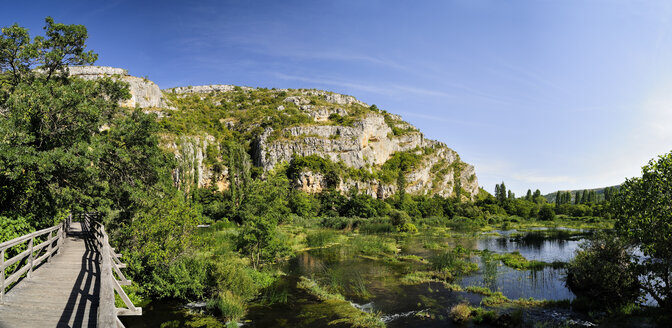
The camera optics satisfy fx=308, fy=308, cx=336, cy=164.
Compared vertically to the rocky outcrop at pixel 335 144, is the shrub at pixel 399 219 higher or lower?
lower

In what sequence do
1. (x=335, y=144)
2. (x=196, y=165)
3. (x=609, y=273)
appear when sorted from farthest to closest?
(x=335, y=144) → (x=196, y=165) → (x=609, y=273)

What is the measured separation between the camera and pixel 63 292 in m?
8.46

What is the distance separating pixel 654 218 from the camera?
45.3 feet

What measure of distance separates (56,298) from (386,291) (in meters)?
16.8

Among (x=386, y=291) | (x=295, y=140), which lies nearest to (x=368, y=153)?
(x=295, y=140)

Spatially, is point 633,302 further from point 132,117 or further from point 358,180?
point 358,180

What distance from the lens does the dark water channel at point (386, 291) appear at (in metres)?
15.5

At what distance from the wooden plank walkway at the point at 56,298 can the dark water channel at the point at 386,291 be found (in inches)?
223

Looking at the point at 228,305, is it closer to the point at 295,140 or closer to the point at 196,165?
the point at 196,165

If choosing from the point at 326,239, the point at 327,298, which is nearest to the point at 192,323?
the point at 327,298

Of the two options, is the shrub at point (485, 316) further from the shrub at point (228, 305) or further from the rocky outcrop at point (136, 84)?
the rocky outcrop at point (136, 84)

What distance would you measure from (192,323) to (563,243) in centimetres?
4803

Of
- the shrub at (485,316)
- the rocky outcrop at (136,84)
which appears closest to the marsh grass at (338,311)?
the shrub at (485,316)

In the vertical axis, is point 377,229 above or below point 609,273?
below
